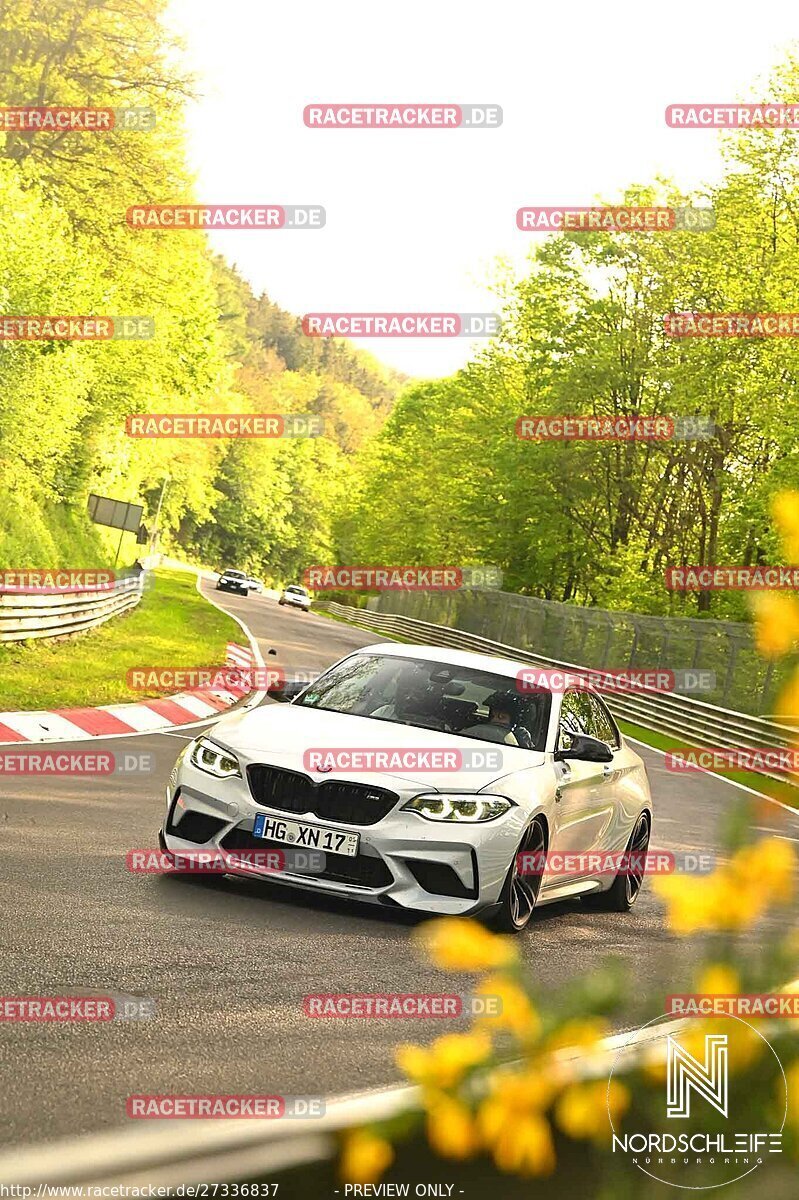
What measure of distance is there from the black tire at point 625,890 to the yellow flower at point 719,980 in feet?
31.0

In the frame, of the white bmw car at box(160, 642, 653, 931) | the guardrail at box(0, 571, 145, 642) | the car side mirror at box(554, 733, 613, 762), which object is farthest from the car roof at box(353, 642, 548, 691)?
the guardrail at box(0, 571, 145, 642)

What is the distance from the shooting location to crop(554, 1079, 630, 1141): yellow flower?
170 centimetres

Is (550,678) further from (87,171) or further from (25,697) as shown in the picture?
(87,171)

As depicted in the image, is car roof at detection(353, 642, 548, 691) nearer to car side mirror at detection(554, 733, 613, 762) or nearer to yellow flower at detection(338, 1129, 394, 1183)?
car side mirror at detection(554, 733, 613, 762)

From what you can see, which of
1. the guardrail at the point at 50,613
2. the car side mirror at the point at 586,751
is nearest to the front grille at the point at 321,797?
the car side mirror at the point at 586,751

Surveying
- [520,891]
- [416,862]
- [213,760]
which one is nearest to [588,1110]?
[416,862]

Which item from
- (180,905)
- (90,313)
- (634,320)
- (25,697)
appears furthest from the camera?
(634,320)

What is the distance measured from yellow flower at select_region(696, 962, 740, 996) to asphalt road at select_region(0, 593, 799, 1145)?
0.10 meters

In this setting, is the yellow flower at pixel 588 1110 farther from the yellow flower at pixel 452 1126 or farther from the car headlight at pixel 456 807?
the car headlight at pixel 456 807

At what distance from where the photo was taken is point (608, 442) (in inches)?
2239

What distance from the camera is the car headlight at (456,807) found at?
8.85 m

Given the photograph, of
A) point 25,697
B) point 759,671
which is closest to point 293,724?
point 25,697

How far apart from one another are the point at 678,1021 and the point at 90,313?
1421 inches

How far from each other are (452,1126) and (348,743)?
7.82 m
